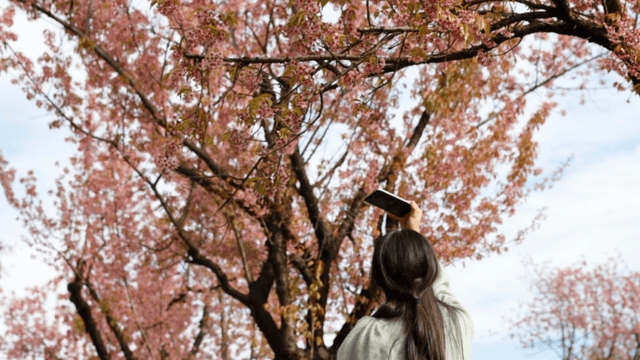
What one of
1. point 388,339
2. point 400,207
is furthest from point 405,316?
point 400,207

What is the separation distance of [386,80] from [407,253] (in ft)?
6.94

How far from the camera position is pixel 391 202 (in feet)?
9.66

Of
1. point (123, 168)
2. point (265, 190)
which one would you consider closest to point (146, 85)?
point (123, 168)

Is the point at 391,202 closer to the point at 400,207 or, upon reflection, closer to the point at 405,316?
the point at 400,207

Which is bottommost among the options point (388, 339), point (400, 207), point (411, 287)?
point (388, 339)

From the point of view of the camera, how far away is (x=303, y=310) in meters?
7.58

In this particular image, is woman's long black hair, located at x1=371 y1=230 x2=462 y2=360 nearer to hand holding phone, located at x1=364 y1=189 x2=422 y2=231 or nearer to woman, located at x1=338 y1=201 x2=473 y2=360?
woman, located at x1=338 y1=201 x2=473 y2=360

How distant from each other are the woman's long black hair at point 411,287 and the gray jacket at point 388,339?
3cm

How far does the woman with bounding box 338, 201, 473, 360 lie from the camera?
2.23 m

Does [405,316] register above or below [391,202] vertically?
below

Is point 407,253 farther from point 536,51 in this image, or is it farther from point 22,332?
point 22,332

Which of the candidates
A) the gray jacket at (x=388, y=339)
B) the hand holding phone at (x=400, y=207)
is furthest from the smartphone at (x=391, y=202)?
the gray jacket at (x=388, y=339)

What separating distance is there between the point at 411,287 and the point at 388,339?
19cm

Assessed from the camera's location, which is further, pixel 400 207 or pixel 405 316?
pixel 400 207
